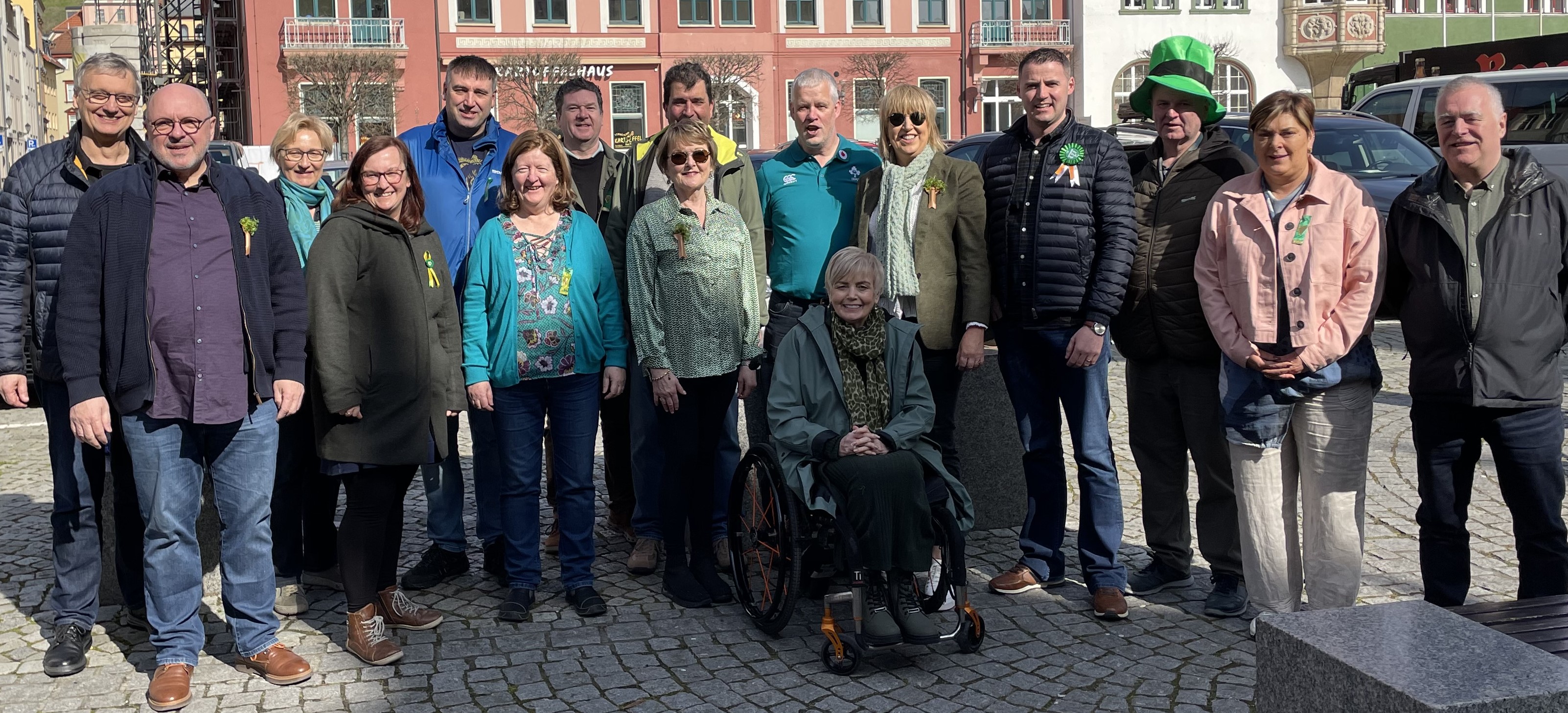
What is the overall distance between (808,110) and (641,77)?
42070 millimetres

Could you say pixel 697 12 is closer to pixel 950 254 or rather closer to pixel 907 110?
pixel 907 110

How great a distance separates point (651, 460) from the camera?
19.0 feet

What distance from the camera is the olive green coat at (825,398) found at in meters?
4.93

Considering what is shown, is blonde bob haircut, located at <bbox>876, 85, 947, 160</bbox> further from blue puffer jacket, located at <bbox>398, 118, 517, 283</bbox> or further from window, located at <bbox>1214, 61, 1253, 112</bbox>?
window, located at <bbox>1214, 61, 1253, 112</bbox>

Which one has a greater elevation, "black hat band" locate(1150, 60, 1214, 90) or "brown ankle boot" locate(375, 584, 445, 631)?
"black hat band" locate(1150, 60, 1214, 90)

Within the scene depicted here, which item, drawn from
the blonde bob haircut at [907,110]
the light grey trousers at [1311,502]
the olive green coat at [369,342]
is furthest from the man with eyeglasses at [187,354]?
the light grey trousers at [1311,502]

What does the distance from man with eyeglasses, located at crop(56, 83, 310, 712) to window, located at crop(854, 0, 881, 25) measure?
44.4 meters

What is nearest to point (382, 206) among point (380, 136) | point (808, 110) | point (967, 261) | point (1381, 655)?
point (380, 136)

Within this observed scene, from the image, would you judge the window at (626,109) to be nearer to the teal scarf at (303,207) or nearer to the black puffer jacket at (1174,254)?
the teal scarf at (303,207)

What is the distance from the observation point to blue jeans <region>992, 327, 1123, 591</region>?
5312 mm

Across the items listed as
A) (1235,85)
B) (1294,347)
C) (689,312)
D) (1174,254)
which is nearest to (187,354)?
(689,312)

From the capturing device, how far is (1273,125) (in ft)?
15.2

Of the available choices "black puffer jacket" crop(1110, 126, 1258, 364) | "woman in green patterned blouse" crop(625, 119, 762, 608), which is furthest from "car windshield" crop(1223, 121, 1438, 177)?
"woman in green patterned blouse" crop(625, 119, 762, 608)

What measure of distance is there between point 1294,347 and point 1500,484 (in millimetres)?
833
